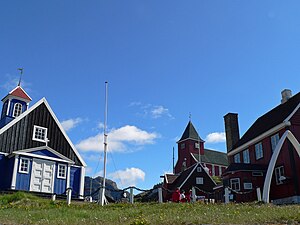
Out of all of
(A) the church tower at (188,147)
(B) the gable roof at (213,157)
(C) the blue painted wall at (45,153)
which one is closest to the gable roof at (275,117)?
(C) the blue painted wall at (45,153)

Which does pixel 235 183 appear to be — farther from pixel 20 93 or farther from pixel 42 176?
pixel 20 93

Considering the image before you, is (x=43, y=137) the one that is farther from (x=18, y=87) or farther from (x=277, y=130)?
(x=277, y=130)

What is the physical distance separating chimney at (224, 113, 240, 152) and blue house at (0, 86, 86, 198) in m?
20.9

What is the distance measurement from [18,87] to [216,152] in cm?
4766

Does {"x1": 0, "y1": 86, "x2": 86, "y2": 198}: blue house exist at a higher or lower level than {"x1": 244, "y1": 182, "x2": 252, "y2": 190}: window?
higher

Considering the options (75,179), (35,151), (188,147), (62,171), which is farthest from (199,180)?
(35,151)

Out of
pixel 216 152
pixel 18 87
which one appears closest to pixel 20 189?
pixel 18 87

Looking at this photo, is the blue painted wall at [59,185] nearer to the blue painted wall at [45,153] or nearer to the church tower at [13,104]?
the blue painted wall at [45,153]

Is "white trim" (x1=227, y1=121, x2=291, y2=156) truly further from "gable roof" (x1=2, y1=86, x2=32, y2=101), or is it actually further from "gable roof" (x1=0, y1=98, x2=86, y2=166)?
"gable roof" (x1=2, y1=86, x2=32, y2=101)

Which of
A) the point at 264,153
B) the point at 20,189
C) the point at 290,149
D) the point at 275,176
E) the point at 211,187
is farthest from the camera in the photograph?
the point at 211,187

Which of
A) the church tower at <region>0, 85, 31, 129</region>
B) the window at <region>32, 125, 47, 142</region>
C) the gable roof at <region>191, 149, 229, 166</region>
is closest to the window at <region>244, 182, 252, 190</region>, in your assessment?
the window at <region>32, 125, 47, 142</region>

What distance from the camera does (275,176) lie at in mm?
30828

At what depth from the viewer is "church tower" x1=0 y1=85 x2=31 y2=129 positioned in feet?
96.2

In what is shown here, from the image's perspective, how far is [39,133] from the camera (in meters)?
28.9
